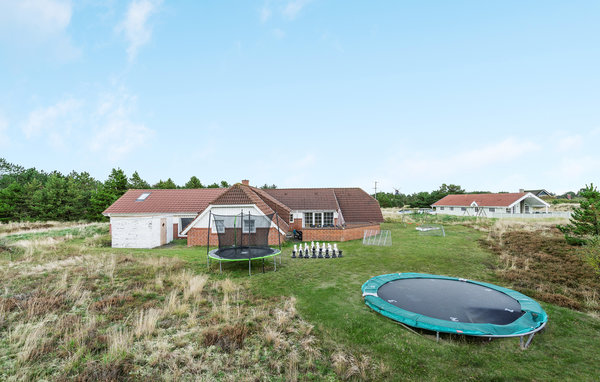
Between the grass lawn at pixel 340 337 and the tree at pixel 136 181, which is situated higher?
the tree at pixel 136 181

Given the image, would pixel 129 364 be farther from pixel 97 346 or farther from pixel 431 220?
pixel 431 220


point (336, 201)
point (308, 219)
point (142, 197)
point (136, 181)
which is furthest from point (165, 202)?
point (136, 181)

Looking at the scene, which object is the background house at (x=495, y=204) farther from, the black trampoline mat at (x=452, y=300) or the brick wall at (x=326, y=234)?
the black trampoline mat at (x=452, y=300)

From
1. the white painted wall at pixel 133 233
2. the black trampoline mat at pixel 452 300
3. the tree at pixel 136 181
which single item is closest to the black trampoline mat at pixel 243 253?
the black trampoline mat at pixel 452 300

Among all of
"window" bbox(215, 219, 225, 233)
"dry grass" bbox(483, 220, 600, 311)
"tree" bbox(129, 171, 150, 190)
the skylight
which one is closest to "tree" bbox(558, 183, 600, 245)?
"dry grass" bbox(483, 220, 600, 311)

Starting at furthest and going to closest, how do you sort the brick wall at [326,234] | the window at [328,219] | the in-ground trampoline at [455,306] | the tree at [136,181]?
the tree at [136,181], the window at [328,219], the brick wall at [326,234], the in-ground trampoline at [455,306]

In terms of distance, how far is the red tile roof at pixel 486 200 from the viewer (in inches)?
1314

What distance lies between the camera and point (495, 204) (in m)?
34.2

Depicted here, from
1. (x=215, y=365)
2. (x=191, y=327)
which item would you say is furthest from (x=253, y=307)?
(x=215, y=365)

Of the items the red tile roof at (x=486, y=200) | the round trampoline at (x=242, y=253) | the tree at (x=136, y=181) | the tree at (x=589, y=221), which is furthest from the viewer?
the tree at (x=136, y=181)

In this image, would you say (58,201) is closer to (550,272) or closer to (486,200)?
(550,272)

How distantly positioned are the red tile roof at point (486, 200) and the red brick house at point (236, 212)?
75.3ft

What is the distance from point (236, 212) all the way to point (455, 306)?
12.6 metres

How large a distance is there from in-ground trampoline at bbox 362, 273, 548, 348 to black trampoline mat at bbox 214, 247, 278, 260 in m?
4.57
